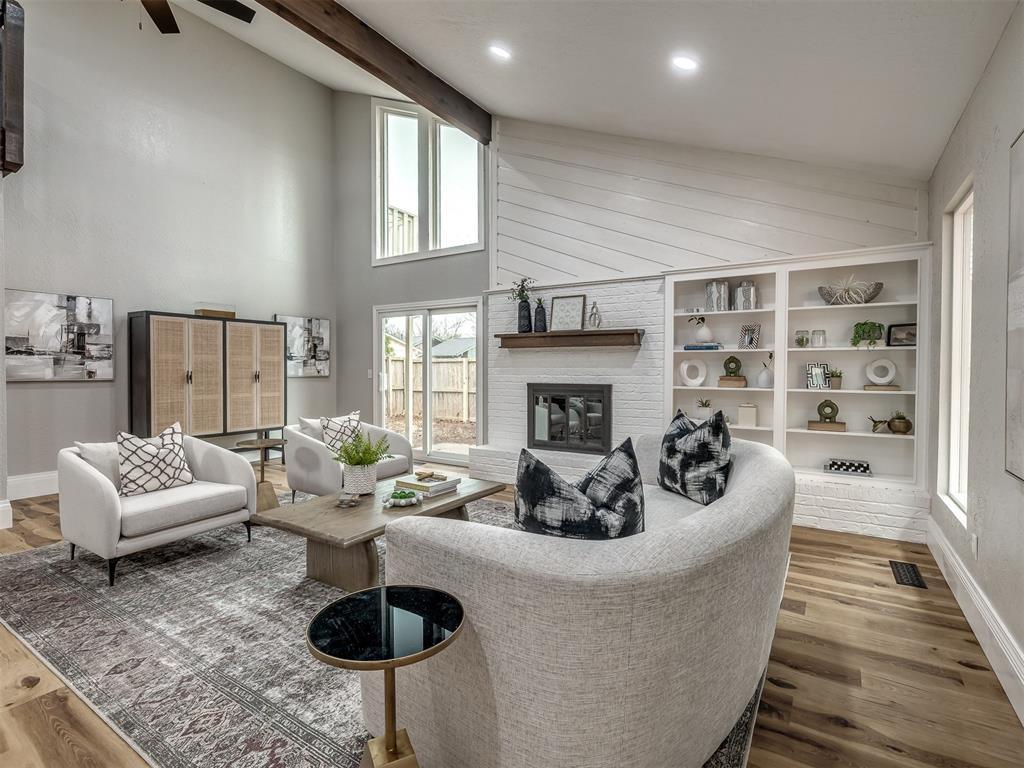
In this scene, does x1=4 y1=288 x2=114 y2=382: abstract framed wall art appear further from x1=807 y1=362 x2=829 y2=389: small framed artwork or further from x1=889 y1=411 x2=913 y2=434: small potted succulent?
x1=889 y1=411 x2=913 y2=434: small potted succulent

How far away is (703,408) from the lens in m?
4.60

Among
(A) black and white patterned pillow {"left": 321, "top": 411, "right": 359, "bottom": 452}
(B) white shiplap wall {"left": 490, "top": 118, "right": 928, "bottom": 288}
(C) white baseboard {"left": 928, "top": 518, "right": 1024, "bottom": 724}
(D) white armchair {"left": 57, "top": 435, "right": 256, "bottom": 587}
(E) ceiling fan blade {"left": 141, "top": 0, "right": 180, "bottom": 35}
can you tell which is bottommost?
(C) white baseboard {"left": 928, "top": 518, "right": 1024, "bottom": 724}

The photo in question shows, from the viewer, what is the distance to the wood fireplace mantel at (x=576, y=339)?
15.5 ft

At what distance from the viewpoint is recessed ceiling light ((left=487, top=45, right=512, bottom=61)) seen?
3.72 m

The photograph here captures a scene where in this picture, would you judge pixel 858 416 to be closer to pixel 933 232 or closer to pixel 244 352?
pixel 933 232

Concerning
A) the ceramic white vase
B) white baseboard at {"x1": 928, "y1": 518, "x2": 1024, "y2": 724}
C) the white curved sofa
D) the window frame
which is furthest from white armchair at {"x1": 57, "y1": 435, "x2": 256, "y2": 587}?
the window frame

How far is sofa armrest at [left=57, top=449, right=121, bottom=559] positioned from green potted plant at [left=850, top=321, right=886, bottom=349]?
4823mm

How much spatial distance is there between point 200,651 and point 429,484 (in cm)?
142

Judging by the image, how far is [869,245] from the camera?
3918 millimetres

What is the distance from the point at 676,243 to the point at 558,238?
3.85 ft

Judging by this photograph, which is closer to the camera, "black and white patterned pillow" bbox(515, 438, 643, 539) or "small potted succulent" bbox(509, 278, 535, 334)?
"black and white patterned pillow" bbox(515, 438, 643, 539)

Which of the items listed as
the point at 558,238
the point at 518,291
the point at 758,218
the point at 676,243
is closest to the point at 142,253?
the point at 518,291

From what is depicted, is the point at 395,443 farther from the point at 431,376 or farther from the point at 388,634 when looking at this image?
the point at 388,634

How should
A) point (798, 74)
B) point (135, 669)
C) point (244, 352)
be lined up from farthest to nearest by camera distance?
point (244, 352) < point (798, 74) < point (135, 669)
